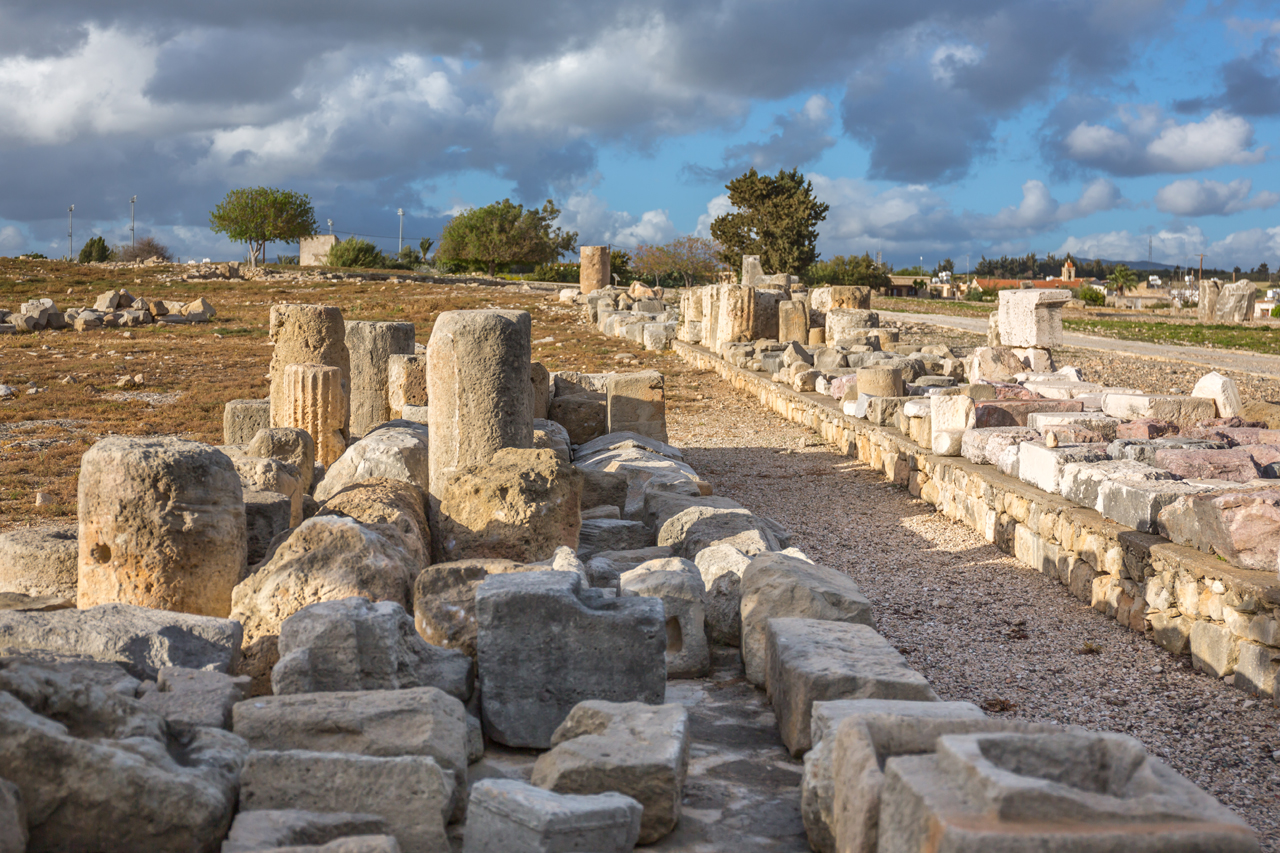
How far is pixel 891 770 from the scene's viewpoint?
2.36 metres

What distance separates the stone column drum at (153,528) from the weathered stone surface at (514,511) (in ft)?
4.24

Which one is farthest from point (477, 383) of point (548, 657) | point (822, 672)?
point (822, 672)

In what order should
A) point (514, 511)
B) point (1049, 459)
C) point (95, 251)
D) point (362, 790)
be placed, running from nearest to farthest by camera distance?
point (362, 790) → point (514, 511) → point (1049, 459) → point (95, 251)

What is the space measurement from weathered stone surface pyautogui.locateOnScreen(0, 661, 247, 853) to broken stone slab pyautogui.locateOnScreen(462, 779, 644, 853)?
2.37 ft

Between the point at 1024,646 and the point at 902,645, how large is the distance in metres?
0.70

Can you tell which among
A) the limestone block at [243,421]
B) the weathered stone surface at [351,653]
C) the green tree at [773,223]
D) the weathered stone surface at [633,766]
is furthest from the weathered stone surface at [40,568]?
the green tree at [773,223]

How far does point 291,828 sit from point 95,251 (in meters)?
66.2

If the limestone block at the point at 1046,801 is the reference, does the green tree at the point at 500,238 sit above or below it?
above

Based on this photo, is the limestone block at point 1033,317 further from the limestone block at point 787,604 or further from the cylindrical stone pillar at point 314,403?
the limestone block at point 787,604

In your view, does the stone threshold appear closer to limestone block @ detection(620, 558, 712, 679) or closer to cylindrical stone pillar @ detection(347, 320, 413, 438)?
limestone block @ detection(620, 558, 712, 679)

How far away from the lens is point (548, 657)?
3.78 m

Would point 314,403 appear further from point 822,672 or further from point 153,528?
point 822,672

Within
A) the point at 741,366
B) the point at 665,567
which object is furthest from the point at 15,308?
the point at 665,567

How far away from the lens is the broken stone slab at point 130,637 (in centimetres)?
379
